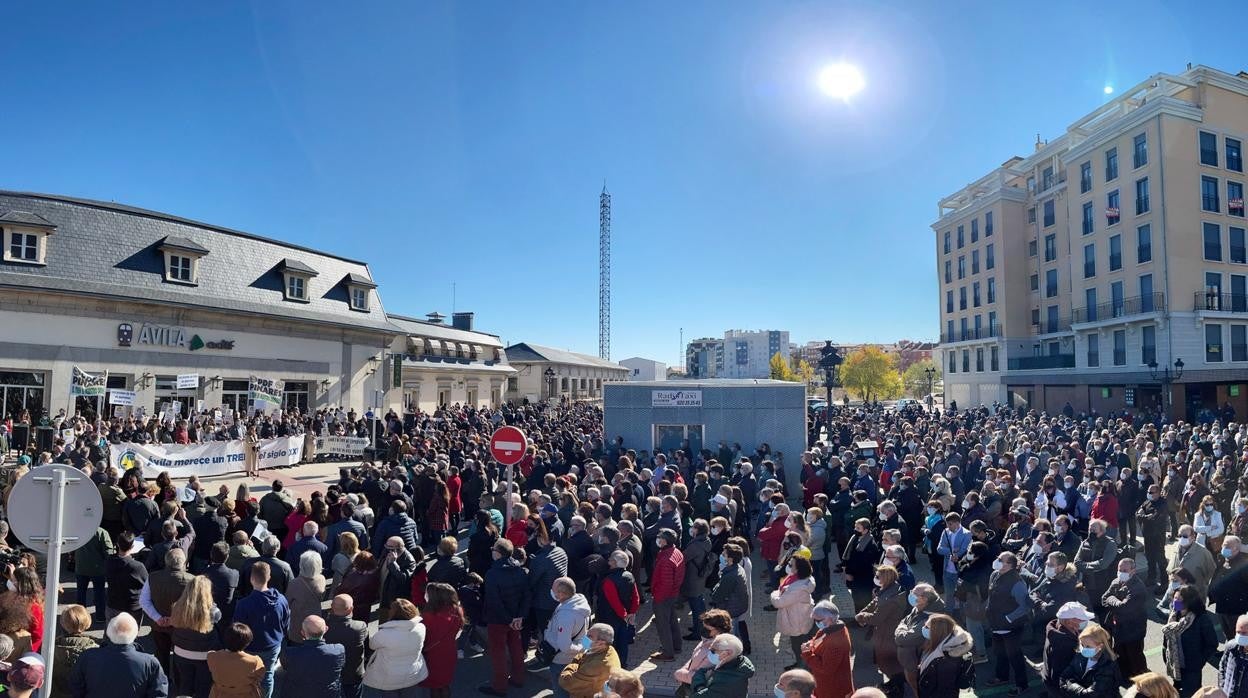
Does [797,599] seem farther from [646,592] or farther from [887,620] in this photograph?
[646,592]

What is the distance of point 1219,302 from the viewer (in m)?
34.6

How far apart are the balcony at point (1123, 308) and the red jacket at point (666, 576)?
125 ft

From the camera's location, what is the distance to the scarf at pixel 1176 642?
5.99 meters

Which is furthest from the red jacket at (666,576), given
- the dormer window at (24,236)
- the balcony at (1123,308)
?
the balcony at (1123,308)

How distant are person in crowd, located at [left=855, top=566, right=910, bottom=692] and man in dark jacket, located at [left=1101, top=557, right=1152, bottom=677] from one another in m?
2.05

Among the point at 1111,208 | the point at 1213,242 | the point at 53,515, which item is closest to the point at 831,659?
the point at 53,515

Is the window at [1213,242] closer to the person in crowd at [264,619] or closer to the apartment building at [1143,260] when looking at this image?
the apartment building at [1143,260]

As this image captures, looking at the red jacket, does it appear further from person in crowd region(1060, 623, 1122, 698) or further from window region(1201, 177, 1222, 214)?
window region(1201, 177, 1222, 214)

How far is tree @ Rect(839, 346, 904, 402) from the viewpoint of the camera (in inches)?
2835

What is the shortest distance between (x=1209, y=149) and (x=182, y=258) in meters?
50.4

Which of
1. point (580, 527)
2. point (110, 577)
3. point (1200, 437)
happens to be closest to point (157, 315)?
point (110, 577)

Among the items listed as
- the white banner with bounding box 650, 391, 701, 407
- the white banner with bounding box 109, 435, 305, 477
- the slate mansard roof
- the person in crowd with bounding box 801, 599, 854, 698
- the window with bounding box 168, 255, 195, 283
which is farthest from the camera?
the window with bounding box 168, 255, 195, 283

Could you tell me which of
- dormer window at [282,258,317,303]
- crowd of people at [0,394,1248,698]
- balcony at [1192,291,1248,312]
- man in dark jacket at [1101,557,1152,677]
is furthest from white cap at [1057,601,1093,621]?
balcony at [1192,291,1248,312]

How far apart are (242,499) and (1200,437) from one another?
24196mm
